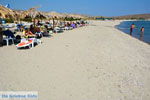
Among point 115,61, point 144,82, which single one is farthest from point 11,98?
point 115,61

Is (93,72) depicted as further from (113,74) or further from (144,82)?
(144,82)

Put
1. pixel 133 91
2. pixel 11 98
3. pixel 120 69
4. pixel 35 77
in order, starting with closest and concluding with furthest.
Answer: pixel 11 98 → pixel 133 91 → pixel 35 77 → pixel 120 69

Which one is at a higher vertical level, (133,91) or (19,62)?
(19,62)

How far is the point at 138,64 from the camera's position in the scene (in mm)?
5695

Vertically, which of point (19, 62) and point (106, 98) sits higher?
point (19, 62)

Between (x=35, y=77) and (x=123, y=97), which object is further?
(x=35, y=77)

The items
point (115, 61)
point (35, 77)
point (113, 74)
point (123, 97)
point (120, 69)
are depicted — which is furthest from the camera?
point (115, 61)

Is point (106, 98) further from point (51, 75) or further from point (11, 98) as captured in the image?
point (11, 98)

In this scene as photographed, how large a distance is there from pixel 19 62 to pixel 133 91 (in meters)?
4.00

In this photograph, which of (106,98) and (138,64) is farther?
(138,64)

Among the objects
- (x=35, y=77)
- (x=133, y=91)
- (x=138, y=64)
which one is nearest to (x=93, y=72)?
(x=133, y=91)

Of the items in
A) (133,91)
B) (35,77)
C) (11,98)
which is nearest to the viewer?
(11,98)

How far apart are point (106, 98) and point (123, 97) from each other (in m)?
0.41

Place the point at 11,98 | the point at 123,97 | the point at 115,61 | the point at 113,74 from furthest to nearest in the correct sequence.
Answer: the point at 115,61
the point at 113,74
the point at 123,97
the point at 11,98
